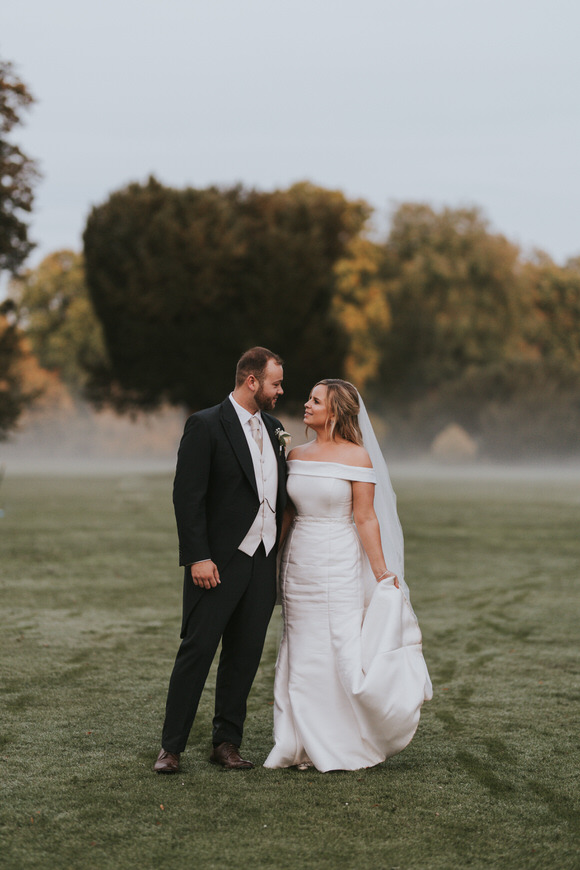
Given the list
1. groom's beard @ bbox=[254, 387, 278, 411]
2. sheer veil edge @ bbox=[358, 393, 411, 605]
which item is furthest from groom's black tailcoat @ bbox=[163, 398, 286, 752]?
sheer veil edge @ bbox=[358, 393, 411, 605]

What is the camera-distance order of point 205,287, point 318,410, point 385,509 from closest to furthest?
point 318,410, point 385,509, point 205,287

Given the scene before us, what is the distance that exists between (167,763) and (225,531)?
3.69ft

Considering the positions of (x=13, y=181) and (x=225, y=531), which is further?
(x=13, y=181)

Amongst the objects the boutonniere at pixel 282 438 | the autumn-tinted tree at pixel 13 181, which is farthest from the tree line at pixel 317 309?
the boutonniere at pixel 282 438

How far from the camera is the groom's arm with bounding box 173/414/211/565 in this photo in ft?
15.9

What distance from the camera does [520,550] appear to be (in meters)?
15.6

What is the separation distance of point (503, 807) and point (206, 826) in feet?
4.25

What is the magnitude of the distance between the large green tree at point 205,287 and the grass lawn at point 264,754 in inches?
1084

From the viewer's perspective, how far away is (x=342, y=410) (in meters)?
5.14

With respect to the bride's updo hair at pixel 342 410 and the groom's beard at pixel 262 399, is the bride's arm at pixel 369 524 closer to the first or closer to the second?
the bride's updo hair at pixel 342 410

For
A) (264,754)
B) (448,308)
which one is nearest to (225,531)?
(264,754)

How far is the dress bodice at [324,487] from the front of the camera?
5043mm

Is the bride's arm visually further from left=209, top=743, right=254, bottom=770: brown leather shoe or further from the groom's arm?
left=209, top=743, right=254, bottom=770: brown leather shoe

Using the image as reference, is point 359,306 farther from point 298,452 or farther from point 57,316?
point 298,452
